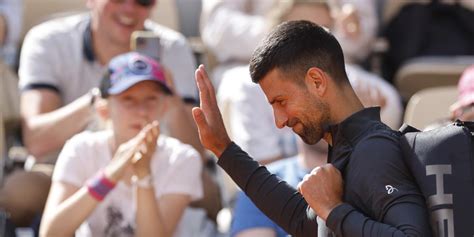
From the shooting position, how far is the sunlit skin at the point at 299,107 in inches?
106

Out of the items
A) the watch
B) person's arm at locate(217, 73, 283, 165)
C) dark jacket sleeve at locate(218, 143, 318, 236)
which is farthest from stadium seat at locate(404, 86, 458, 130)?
dark jacket sleeve at locate(218, 143, 318, 236)

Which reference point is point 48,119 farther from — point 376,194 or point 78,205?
point 376,194

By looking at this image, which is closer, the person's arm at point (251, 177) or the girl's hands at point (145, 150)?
the person's arm at point (251, 177)

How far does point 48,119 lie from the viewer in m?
4.93

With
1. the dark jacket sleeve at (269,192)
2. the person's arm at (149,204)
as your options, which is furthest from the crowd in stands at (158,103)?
the dark jacket sleeve at (269,192)

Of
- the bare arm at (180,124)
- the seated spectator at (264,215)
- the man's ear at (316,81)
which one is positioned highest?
the man's ear at (316,81)

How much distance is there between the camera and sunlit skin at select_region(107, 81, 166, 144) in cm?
445

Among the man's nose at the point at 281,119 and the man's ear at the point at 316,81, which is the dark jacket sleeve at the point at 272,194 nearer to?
the man's nose at the point at 281,119

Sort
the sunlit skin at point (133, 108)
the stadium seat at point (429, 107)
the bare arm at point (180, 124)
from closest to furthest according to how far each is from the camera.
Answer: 1. the sunlit skin at point (133, 108)
2. the bare arm at point (180, 124)
3. the stadium seat at point (429, 107)

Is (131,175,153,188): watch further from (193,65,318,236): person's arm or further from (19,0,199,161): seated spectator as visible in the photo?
(193,65,318,236): person's arm

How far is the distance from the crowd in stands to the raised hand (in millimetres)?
1060

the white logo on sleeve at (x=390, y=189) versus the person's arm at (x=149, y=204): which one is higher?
the white logo on sleeve at (x=390, y=189)

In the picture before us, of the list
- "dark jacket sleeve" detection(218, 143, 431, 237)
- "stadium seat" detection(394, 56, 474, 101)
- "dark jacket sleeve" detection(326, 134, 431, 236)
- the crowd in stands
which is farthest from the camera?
"stadium seat" detection(394, 56, 474, 101)

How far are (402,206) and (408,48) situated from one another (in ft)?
11.9
